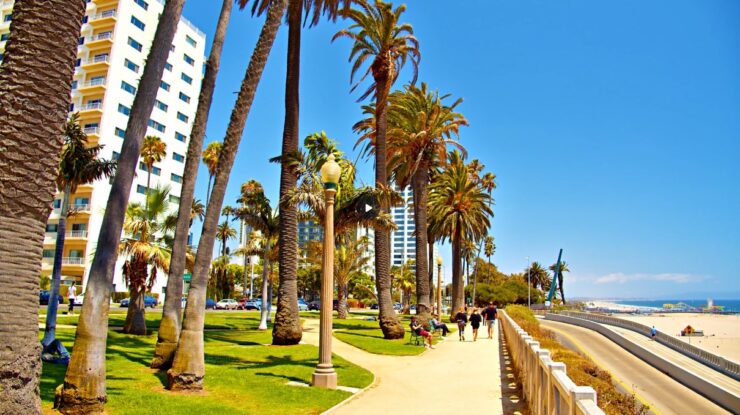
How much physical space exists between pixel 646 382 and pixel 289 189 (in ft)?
68.6

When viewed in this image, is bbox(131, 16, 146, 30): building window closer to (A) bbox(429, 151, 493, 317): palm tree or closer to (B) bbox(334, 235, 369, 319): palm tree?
(B) bbox(334, 235, 369, 319): palm tree

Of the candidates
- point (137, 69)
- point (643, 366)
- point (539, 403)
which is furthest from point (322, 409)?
point (137, 69)

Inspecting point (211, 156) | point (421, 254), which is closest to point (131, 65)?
point (211, 156)

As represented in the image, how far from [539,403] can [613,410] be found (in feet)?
3.22

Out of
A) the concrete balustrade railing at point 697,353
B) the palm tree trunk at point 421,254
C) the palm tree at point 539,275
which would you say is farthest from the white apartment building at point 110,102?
the palm tree at point 539,275

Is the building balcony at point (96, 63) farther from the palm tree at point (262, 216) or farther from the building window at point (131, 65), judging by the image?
the palm tree at point (262, 216)

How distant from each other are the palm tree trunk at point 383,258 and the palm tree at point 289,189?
5614 millimetres

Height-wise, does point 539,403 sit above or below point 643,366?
above

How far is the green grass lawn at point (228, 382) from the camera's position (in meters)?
9.06

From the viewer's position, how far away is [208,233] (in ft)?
38.9

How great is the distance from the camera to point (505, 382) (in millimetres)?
12742

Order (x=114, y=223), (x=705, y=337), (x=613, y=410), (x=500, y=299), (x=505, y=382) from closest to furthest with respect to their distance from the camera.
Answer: (x=613, y=410) < (x=114, y=223) < (x=505, y=382) < (x=705, y=337) < (x=500, y=299)

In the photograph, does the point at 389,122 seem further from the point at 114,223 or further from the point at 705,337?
the point at 705,337

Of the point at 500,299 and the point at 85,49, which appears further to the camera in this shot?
the point at 500,299
